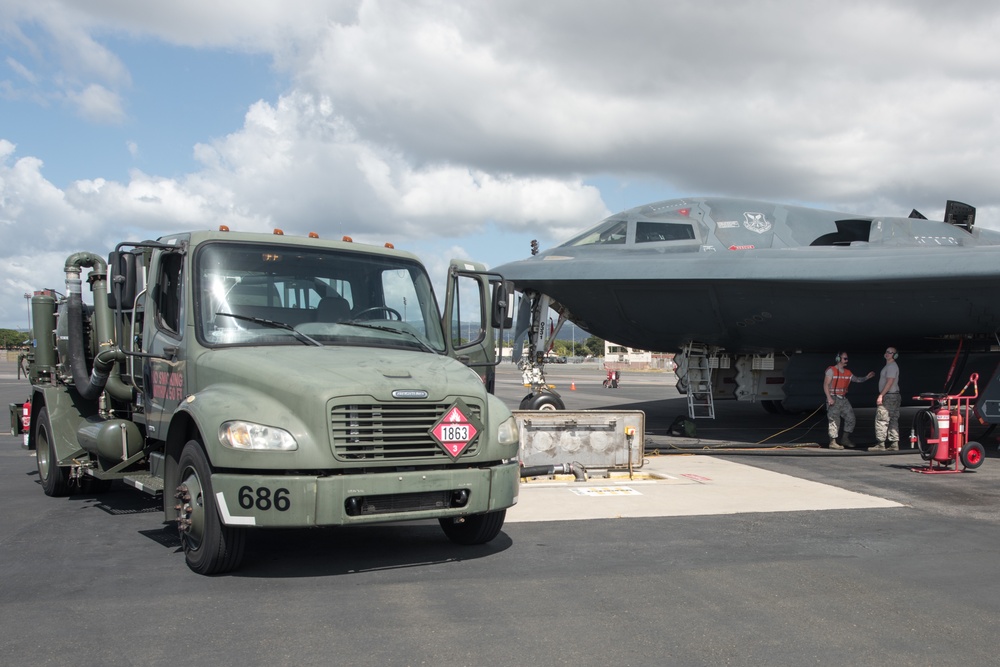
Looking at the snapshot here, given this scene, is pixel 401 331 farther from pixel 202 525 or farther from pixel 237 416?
pixel 202 525

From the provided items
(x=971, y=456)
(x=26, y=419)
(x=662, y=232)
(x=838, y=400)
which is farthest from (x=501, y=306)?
(x=838, y=400)

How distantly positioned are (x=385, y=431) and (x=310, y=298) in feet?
5.24

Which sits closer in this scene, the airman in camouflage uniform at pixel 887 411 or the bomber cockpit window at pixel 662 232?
the airman in camouflage uniform at pixel 887 411

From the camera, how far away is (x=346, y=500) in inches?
219

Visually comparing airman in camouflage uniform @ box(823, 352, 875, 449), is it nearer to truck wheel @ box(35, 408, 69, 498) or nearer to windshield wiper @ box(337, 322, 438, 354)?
windshield wiper @ box(337, 322, 438, 354)

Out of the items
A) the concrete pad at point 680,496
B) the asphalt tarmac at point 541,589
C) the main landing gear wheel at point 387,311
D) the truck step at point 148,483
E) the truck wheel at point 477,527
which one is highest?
the main landing gear wheel at point 387,311

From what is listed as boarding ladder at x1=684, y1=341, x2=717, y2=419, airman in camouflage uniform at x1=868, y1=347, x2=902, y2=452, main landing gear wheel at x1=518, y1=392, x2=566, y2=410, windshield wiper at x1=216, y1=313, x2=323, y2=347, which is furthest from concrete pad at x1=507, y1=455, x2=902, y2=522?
boarding ladder at x1=684, y1=341, x2=717, y2=419

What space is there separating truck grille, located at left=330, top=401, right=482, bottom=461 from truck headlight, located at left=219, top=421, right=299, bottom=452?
11.9 inches

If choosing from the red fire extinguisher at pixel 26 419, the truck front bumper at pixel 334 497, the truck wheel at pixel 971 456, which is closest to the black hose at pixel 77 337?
the red fire extinguisher at pixel 26 419

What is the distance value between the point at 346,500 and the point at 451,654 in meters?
1.52

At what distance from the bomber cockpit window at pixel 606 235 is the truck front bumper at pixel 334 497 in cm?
988

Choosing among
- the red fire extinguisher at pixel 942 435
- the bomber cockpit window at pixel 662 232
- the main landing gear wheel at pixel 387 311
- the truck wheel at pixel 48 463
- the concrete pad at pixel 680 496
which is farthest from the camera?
the bomber cockpit window at pixel 662 232

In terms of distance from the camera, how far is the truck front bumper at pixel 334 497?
544 centimetres

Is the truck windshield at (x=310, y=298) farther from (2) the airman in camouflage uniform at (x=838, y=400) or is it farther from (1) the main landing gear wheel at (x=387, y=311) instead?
(2) the airman in camouflage uniform at (x=838, y=400)
